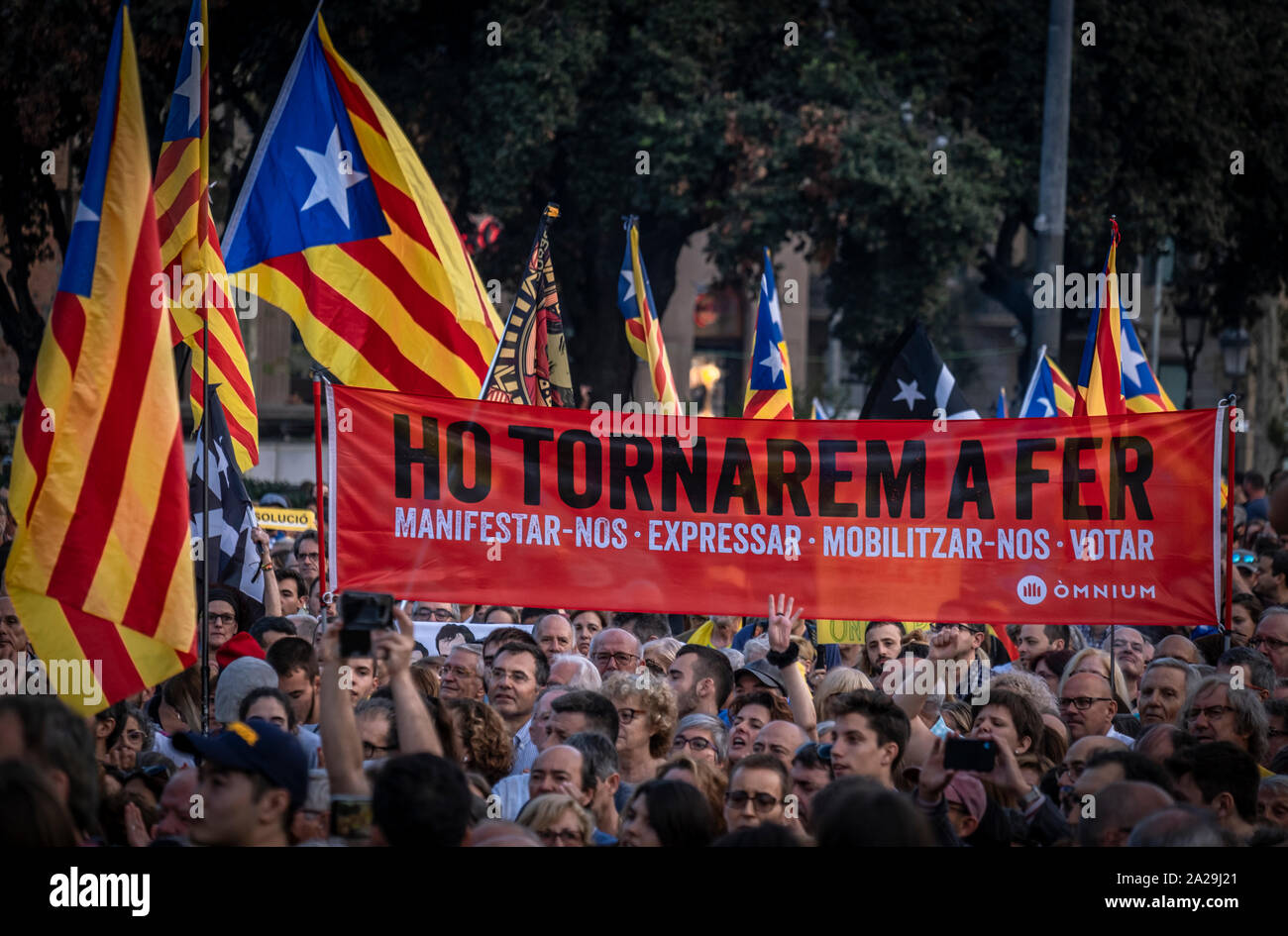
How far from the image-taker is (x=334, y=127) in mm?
9055

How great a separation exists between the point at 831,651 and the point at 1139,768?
16.6 feet

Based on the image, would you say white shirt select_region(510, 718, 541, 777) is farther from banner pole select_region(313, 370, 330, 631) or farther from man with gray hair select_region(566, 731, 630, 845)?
banner pole select_region(313, 370, 330, 631)

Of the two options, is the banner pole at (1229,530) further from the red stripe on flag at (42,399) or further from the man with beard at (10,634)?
the man with beard at (10,634)

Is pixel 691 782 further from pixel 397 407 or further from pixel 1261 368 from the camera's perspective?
pixel 1261 368

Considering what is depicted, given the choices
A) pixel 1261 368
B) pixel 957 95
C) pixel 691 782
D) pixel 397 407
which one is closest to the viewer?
pixel 691 782

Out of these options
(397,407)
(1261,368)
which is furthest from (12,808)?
(1261,368)

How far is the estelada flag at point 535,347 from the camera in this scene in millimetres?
9109

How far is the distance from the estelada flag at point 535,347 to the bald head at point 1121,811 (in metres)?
4.73

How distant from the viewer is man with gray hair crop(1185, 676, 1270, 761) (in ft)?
22.0

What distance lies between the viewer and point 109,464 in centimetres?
564

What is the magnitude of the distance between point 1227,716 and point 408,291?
460cm

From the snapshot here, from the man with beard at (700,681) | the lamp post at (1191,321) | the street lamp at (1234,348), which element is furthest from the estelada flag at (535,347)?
the street lamp at (1234,348)

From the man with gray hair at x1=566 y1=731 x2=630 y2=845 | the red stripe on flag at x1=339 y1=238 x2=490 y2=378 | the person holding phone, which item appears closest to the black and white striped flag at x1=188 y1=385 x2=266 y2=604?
the red stripe on flag at x1=339 y1=238 x2=490 y2=378
